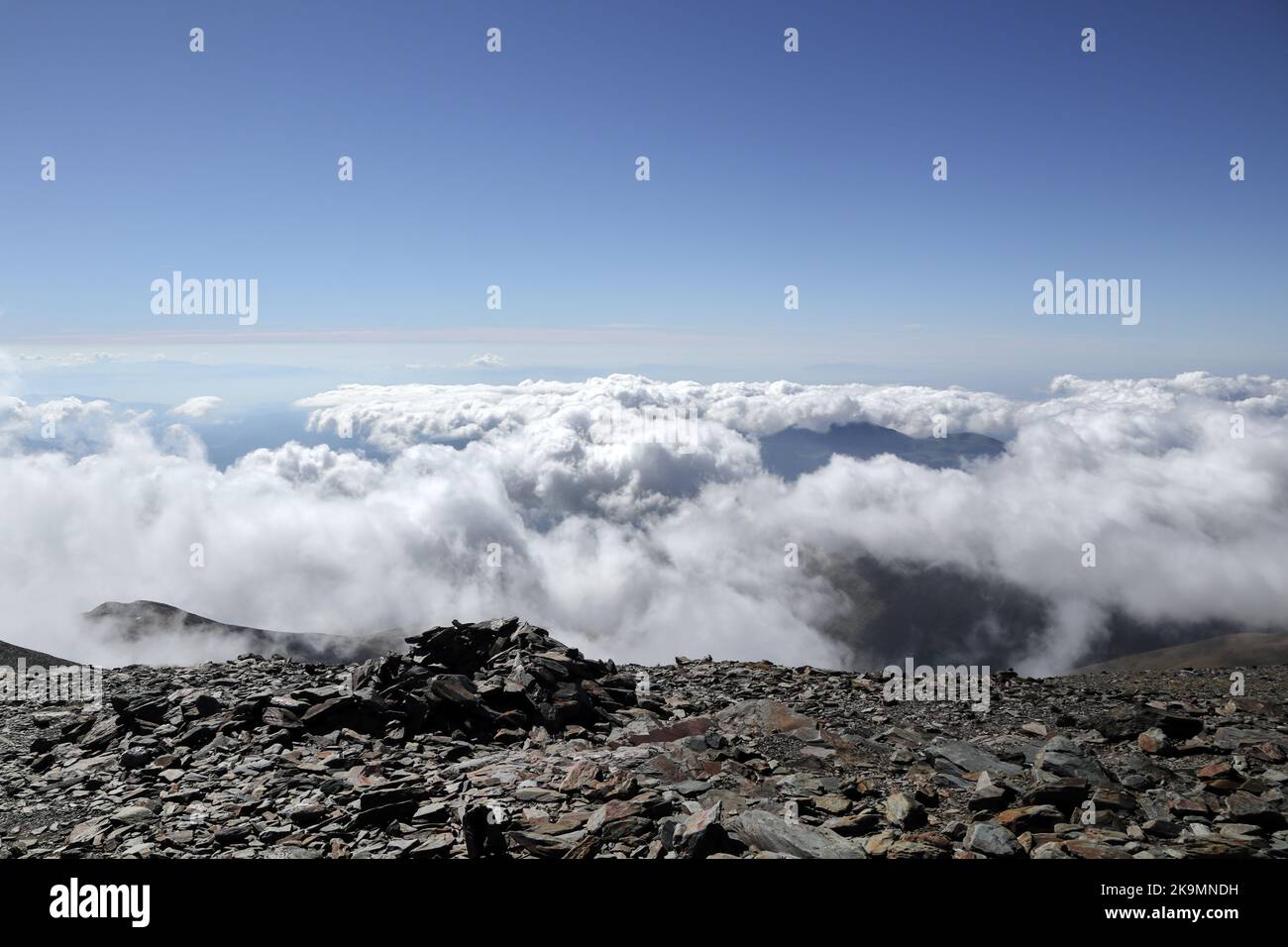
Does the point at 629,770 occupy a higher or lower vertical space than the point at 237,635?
higher

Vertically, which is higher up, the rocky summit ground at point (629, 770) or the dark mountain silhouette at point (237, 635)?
the rocky summit ground at point (629, 770)

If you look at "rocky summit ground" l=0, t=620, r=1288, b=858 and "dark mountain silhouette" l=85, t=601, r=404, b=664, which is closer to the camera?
"rocky summit ground" l=0, t=620, r=1288, b=858

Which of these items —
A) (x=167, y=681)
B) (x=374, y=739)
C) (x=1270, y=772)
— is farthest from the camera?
(x=167, y=681)

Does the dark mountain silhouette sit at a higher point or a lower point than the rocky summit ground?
lower

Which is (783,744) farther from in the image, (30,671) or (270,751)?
(30,671)

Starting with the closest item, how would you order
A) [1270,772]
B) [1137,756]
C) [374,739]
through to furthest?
[1270,772]
[1137,756]
[374,739]

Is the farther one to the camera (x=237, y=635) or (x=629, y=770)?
(x=237, y=635)
